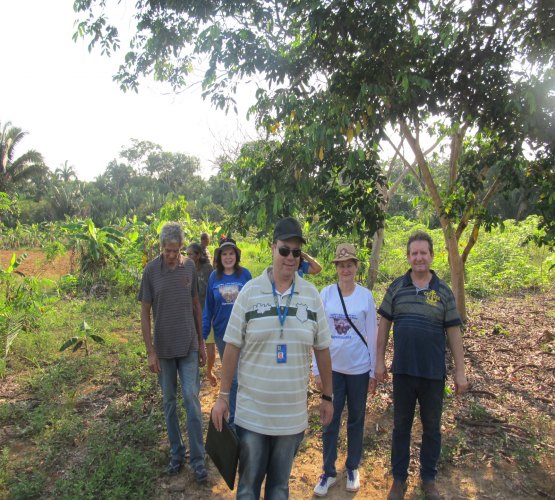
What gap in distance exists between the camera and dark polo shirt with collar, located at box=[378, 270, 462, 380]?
2998 mm

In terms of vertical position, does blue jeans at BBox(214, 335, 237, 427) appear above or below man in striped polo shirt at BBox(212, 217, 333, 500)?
below

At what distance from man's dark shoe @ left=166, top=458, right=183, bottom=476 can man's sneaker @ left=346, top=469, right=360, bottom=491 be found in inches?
50.2

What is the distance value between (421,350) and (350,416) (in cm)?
75

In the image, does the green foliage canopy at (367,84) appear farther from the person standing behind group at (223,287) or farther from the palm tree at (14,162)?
the palm tree at (14,162)

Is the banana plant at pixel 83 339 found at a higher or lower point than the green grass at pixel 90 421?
higher

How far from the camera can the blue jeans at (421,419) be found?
3070 mm

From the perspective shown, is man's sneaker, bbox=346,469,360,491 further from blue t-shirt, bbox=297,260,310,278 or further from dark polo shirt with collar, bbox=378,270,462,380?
blue t-shirt, bbox=297,260,310,278

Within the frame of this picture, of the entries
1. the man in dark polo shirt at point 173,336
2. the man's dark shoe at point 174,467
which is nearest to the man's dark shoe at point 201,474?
the man in dark polo shirt at point 173,336

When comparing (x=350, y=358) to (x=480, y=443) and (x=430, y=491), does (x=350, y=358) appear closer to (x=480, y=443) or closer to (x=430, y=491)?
(x=430, y=491)

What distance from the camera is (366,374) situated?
10.7 feet

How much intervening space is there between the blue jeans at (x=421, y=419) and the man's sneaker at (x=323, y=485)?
470 mm

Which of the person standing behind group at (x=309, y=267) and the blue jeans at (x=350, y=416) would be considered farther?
the person standing behind group at (x=309, y=267)

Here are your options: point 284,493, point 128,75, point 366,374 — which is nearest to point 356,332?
point 366,374

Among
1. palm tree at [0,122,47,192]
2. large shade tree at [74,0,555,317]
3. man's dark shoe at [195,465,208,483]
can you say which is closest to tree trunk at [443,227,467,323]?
large shade tree at [74,0,555,317]
